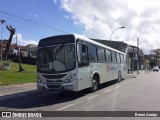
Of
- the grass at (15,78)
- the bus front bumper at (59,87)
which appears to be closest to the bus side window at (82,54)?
the bus front bumper at (59,87)

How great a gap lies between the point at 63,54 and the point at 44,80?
1.63 m

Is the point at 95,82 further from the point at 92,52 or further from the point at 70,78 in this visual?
the point at 70,78

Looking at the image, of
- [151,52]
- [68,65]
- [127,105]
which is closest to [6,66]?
[68,65]

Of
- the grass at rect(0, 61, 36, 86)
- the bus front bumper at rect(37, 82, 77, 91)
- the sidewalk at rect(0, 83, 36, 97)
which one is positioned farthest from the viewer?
the grass at rect(0, 61, 36, 86)

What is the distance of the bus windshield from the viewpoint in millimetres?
13109

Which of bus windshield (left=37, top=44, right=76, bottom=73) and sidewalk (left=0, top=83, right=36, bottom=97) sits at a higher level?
bus windshield (left=37, top=44, right=76, bottom=73)

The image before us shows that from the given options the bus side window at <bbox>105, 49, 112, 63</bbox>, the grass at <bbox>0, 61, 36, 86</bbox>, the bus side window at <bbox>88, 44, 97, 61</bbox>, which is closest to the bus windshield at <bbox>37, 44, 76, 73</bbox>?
the bus side window at <bbox>88, 44, 97, 61</bbox>

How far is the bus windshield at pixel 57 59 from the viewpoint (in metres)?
13.1

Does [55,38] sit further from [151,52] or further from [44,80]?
[151,52]

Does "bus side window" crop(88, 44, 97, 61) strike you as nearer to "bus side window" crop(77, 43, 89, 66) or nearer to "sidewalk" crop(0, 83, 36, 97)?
"bus side window" crop(77, 43, 89, 66)

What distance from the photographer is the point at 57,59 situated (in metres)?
13.3

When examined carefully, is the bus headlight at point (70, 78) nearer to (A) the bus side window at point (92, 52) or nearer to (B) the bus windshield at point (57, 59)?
(B) the bus windshield at point (57, 59)

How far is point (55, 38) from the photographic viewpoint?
13.7 metres

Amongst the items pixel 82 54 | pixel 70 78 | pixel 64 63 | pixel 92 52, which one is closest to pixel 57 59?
pixel 64 63
